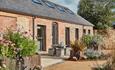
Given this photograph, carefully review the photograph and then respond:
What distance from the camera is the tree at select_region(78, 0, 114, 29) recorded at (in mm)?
Answer: 49022

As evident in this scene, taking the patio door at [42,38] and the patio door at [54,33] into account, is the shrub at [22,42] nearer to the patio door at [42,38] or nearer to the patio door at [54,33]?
the patio door at [42,38]

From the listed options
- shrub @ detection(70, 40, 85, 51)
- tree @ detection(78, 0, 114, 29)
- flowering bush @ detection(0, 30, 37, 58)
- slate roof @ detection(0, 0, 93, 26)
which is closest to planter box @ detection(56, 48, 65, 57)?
shrub @ detection(70, 40, 85, 51)

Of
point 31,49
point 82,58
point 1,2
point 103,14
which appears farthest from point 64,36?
point 103,14

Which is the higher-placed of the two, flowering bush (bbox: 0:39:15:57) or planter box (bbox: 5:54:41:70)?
flowering bush (bbox: 0:39:15:57)

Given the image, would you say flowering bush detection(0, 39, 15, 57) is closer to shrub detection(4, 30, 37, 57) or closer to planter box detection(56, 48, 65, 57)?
shrub detection(4, 30, 37, 57)

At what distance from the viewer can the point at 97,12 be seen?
50.2 m

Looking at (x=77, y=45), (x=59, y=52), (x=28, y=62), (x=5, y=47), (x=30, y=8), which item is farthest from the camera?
(x=30, y=8)

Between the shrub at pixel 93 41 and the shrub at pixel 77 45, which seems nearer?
the shrub at pixel 77 45

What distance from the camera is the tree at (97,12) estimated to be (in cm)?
4902

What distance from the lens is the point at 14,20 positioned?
67.9 feet

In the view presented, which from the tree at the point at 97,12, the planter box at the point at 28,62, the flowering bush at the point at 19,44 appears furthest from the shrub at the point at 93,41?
the tree at the point at 97,12

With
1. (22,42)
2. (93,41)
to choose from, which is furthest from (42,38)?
(22,42)

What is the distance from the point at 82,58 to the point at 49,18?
5530 mm

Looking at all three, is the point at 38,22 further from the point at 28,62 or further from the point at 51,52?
the point at 28,62
